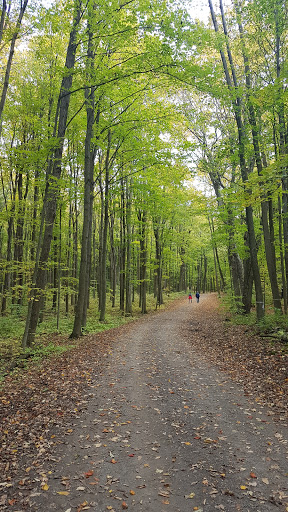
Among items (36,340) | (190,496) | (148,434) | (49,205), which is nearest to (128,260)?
(36,340)

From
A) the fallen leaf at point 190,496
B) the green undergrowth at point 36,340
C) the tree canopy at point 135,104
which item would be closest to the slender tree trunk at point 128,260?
the tree canopy at point 135,104

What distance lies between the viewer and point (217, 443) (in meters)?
4.50

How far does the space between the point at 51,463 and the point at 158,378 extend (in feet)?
12.7

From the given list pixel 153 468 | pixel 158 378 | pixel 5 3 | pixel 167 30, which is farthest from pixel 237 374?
pixel 5 3

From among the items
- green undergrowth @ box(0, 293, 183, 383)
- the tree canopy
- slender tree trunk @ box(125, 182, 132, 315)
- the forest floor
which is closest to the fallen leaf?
the forest floor

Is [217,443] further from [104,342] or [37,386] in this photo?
[104,342]

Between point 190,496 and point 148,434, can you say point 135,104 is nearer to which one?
point 148,434

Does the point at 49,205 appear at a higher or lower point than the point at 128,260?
higher

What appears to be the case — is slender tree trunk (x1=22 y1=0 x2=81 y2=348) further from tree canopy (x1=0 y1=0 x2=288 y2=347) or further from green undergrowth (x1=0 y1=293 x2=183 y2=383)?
green undergrowth (x1=0 y1=293 x2=183 y2=383)

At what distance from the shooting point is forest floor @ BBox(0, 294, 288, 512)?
344cm

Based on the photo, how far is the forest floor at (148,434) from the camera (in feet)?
11.3

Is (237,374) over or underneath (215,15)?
underneath

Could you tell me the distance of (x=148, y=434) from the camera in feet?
16.0

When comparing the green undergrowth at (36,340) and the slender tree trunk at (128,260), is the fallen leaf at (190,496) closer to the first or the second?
the green undergrowth at (36,340)
